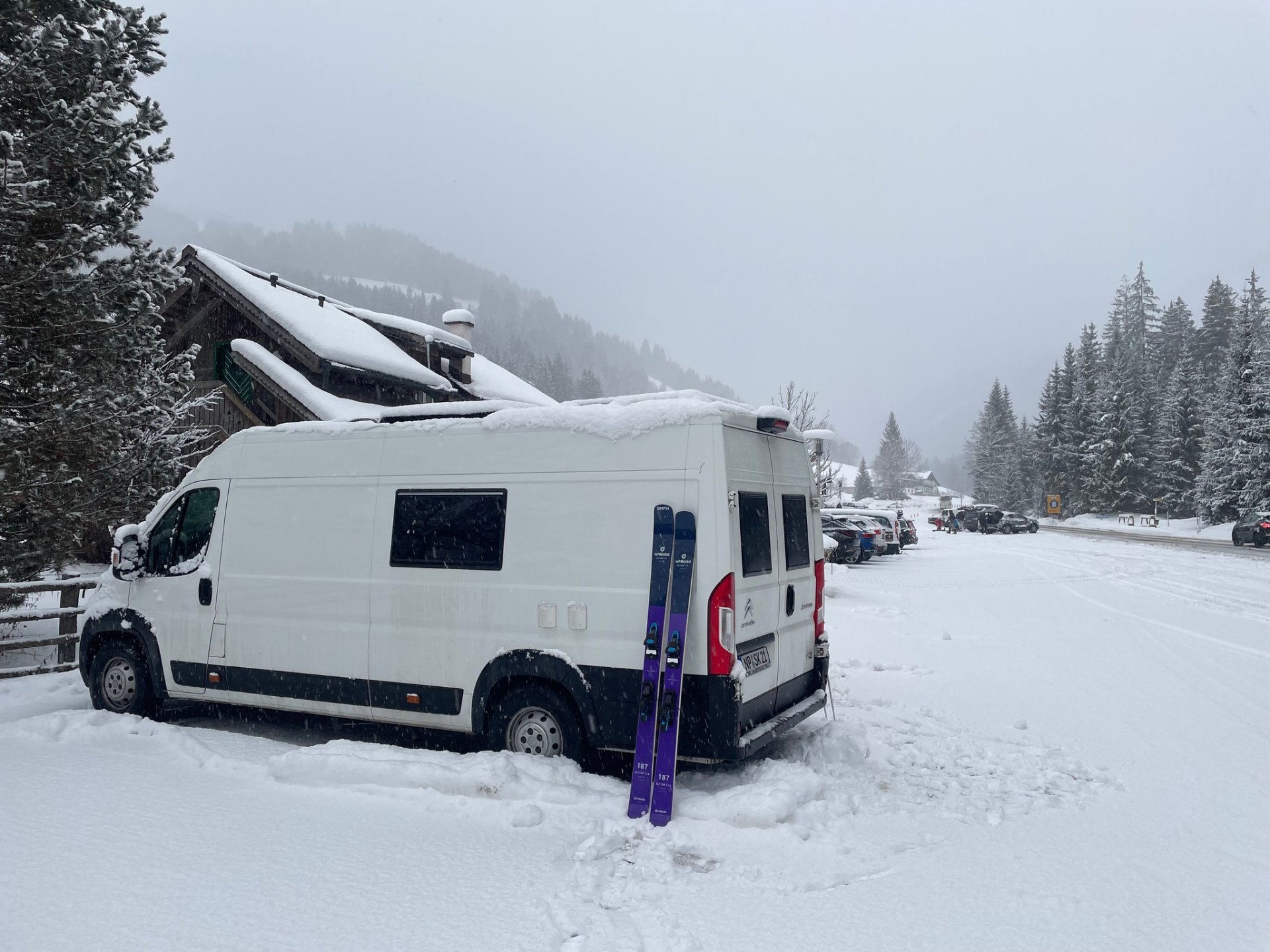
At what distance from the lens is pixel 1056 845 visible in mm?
4434

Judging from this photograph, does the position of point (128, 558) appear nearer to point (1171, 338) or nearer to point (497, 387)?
point (497, 387)

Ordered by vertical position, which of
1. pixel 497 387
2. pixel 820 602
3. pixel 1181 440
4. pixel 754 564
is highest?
pixel 1181 440

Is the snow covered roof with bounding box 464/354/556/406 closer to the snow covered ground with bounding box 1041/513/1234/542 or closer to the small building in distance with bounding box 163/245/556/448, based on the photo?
the small building in distance with bounding box 163/245/556/448

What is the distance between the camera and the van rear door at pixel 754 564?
16.6 feet

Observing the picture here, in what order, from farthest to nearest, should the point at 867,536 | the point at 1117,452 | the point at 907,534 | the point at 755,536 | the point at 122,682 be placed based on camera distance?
1. the point at 1117,452
2. the point at 907,534
3. the point at 867,536
4. the point at 122,682
5. the point at 755,536

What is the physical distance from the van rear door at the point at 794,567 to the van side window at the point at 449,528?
6.67ft

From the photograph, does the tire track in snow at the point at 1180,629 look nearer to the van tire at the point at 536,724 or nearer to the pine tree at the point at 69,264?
the van tire at the point at 536,724

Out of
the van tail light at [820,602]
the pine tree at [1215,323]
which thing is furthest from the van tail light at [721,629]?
the pine tree at [1215,323]

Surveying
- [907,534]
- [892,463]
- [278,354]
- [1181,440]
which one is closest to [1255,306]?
[1181,440]

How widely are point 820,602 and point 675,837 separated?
2654mm

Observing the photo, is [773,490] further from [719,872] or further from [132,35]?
[132,35]

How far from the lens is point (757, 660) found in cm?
525

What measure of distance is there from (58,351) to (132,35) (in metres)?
3.81

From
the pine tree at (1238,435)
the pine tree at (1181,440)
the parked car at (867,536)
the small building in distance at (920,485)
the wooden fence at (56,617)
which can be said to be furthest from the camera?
the small building in distance at (920,485)
